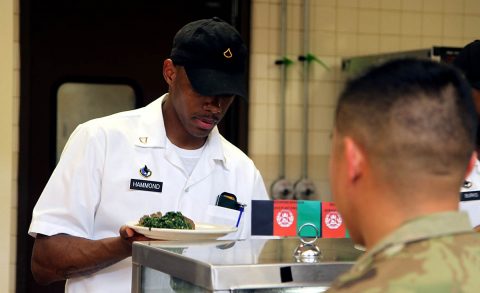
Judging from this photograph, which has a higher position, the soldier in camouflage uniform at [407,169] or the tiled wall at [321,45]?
the tiled wall at [321,45]

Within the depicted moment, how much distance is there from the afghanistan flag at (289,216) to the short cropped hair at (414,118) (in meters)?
0.88

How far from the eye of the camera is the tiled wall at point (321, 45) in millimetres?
4875

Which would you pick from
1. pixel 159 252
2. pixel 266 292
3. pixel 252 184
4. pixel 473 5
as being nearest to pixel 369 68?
pixel 266 292

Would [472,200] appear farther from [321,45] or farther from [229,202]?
[321,45]

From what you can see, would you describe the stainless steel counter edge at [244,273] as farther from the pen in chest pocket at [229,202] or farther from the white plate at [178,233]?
the pen in chest pocket at [229,202]

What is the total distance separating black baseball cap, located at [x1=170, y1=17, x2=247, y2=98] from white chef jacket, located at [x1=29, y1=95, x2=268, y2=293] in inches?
6.9

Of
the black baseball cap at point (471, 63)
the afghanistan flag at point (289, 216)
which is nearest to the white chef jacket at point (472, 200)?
the black baseball cap at point (471, 63)

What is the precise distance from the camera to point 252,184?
2.64 m

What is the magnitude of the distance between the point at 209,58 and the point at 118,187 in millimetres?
422

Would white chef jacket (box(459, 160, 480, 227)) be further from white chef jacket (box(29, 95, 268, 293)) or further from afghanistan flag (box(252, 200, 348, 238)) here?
white chef jacket (box(29, 95, 268, 293))

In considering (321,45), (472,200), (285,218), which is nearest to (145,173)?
(285,218)

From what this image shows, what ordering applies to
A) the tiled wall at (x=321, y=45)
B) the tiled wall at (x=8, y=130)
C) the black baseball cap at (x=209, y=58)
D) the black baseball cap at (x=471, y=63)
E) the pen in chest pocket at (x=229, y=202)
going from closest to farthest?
the black baseball cap at (x=471, y=63) → the black baseball cap at (x=209, y=58) → the pen in chest pocket at (x=229, y=202) → the tiled wall at (x=8, y=130) → the tiled wall at (x=321, y=45)

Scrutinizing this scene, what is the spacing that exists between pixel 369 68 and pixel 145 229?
2.96 feet

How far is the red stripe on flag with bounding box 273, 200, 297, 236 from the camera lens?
210cm
